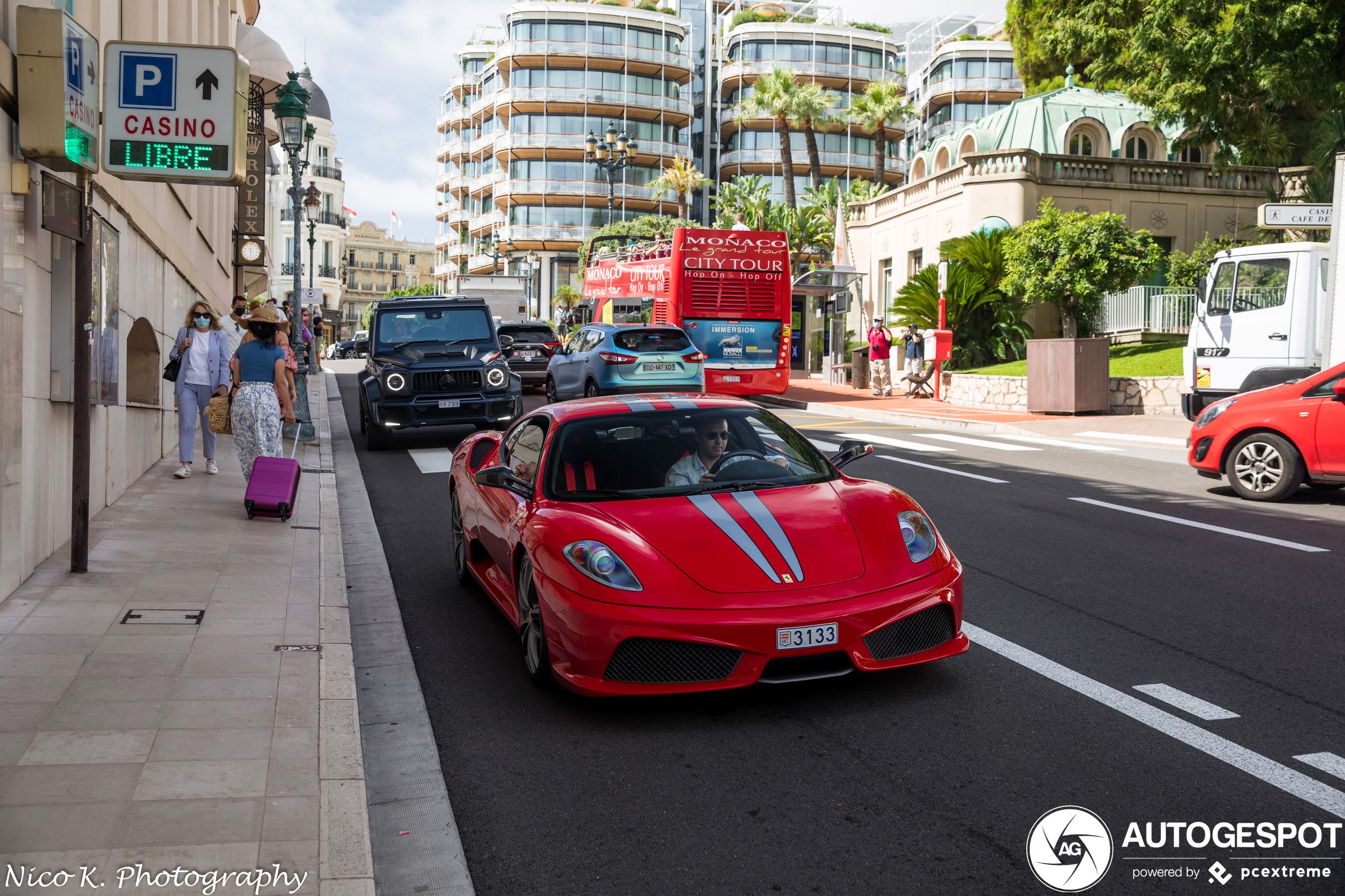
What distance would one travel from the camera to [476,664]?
586 centimetres

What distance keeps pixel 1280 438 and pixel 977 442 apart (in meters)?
6.32

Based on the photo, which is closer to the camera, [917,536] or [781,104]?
[917,536]

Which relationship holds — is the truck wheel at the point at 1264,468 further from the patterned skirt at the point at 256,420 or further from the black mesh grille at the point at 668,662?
the patterned skirt at the point at 256,420

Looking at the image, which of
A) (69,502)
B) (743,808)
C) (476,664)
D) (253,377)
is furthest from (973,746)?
(253,377)

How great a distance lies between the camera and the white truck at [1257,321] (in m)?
15.9

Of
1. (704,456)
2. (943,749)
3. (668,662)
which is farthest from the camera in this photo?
(704,456)

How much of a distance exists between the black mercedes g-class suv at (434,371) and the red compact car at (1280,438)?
9.30 metres

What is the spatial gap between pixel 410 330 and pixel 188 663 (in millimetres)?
11896

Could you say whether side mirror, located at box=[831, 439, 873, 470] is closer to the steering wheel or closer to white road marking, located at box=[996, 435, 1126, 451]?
the steering wheel

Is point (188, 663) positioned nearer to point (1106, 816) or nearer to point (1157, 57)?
point (1106, 816)

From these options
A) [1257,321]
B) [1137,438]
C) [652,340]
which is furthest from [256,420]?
[1137,438]

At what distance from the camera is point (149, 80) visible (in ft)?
25.0

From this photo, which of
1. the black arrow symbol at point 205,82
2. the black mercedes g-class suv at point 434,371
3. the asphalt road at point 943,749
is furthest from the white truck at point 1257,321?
the black arrow symbol at point 205,82

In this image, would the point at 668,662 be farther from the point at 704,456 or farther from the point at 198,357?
the point at 198,357
